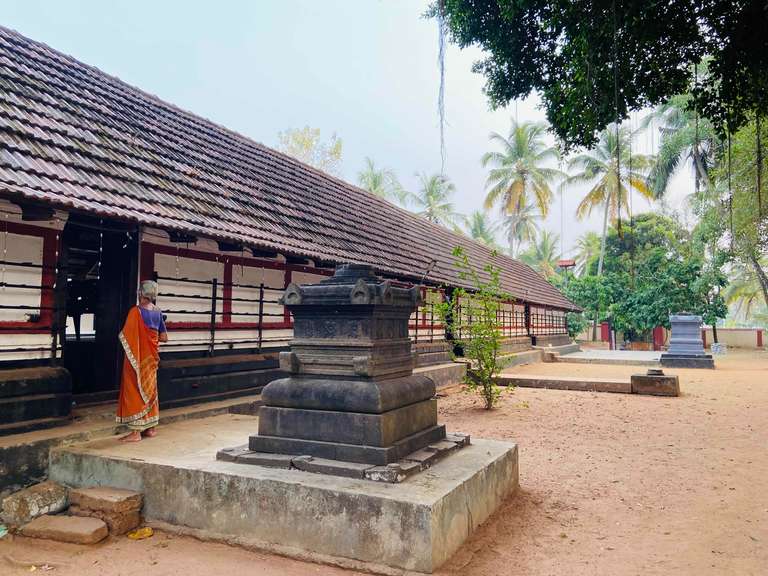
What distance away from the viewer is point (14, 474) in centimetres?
447

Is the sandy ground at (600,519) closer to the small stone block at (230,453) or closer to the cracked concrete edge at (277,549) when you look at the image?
the cracked concrete edge at (277,549)

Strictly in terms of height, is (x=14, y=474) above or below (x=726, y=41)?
→ below

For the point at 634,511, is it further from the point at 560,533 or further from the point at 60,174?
the point at 60,174

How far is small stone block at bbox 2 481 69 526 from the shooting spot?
4.24 m

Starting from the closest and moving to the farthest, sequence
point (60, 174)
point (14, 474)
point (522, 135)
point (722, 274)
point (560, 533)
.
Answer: point (560, 533) < point (14, 474) < point (60, 174) < point (722, 274) < point (522, 135)

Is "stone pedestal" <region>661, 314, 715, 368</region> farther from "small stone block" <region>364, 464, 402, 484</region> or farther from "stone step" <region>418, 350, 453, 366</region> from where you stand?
"small stone block" <region>364, 464, 402, 484</region>

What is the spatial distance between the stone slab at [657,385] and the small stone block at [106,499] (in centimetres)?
1100

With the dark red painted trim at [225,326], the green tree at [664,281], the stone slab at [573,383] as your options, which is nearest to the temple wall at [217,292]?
the dark red painted trim at [225,326]

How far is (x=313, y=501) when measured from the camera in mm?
3578

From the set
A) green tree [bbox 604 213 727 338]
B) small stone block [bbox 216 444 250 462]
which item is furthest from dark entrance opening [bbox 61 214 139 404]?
green tree [bbox 604 213 727 338]

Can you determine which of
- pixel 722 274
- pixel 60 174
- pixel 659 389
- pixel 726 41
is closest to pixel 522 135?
pixel 722 274

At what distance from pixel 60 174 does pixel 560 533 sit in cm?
587

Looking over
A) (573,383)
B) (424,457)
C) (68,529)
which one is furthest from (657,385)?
(68,529)

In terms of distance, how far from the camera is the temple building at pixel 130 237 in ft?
17.0
